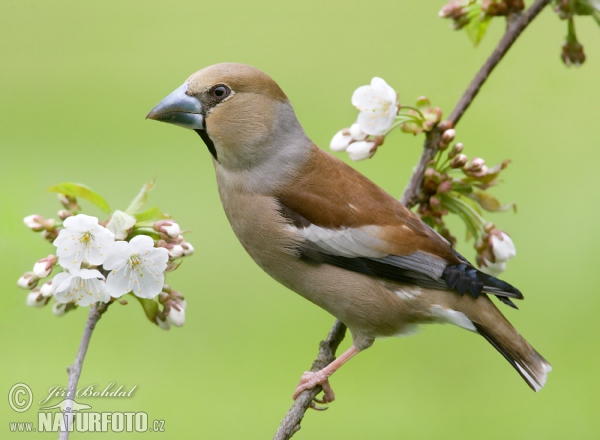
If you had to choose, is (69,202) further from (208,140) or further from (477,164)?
(477,164)

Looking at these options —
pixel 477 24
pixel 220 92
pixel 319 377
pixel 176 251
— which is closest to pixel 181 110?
pixel 220 92

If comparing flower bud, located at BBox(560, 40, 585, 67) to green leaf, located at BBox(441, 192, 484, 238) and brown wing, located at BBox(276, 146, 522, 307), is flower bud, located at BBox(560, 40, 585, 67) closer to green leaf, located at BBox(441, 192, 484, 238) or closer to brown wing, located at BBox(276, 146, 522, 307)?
green leaf, located at BBox(441, 192, 484, 238)

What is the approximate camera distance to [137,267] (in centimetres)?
244

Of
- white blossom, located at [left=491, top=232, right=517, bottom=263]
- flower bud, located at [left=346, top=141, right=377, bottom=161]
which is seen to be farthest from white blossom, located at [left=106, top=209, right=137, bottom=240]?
white blossom, located at [left=491, top=232, right=517, bottom=263]

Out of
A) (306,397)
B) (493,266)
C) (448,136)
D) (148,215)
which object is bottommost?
(306,397)

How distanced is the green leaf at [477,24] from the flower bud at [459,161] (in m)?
0.64

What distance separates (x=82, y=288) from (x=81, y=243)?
127 millimetres

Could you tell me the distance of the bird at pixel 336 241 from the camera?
10.5 ft

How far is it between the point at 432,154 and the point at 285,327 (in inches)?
130

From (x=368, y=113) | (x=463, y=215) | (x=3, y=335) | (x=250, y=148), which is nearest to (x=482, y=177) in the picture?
(x=463, y=215)
